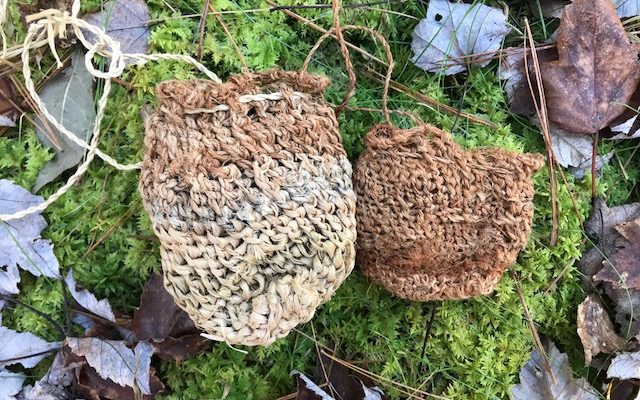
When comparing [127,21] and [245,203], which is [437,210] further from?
[127,21]

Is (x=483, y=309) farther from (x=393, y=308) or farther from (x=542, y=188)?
(x=542, y=188)

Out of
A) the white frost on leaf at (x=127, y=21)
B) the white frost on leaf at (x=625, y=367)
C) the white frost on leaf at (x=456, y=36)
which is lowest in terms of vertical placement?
the white frost on leaf at (x=625, y=367)

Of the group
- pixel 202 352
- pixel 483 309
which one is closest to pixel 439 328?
pixel 483 309

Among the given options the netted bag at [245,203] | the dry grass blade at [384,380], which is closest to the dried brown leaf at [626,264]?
the dry grass blade at [384,380]

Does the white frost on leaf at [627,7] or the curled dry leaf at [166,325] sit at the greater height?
the white frost on leaf at [627,7]

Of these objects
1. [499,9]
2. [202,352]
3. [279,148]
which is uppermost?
[499,9]

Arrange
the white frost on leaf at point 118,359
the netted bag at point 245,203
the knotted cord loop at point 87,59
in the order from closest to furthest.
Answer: the netted bag at point 245,203 < the knotted cord loop at point 87,59 < the white frost on leaf at point 118,359

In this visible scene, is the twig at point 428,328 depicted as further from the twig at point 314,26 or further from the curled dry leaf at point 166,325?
the twig at point 314,26
